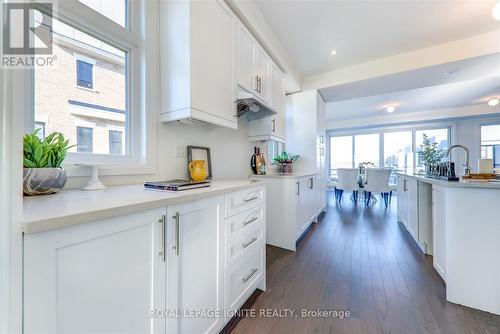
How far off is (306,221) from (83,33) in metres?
3.08

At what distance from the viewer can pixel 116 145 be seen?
4.54 ft

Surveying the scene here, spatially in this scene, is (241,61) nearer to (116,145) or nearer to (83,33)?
(83,33)

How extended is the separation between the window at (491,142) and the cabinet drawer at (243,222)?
7.82 metres

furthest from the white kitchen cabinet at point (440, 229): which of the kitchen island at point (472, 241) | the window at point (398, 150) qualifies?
the window at point (398, 150)

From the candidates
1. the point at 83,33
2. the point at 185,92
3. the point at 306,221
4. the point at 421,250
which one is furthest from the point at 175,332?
the point at 421,250

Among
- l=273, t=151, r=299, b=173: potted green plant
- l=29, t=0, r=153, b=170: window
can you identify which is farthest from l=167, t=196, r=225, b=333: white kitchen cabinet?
l=273, t=151, r=299, b=173: potted green plant

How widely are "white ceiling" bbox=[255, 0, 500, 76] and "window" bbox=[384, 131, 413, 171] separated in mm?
4951

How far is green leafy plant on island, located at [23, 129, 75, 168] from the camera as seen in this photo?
0.88 m

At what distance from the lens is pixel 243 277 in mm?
1420


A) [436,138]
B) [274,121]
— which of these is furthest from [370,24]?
[436,138]

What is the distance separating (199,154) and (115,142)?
0.64 meters

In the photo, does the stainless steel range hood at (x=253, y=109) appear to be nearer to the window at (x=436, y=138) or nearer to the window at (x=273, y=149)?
the window at (x=273, y=149)

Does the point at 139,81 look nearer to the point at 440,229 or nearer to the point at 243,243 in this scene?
the point at 243,243

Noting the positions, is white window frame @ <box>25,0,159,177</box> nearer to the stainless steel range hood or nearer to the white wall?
the white wall
